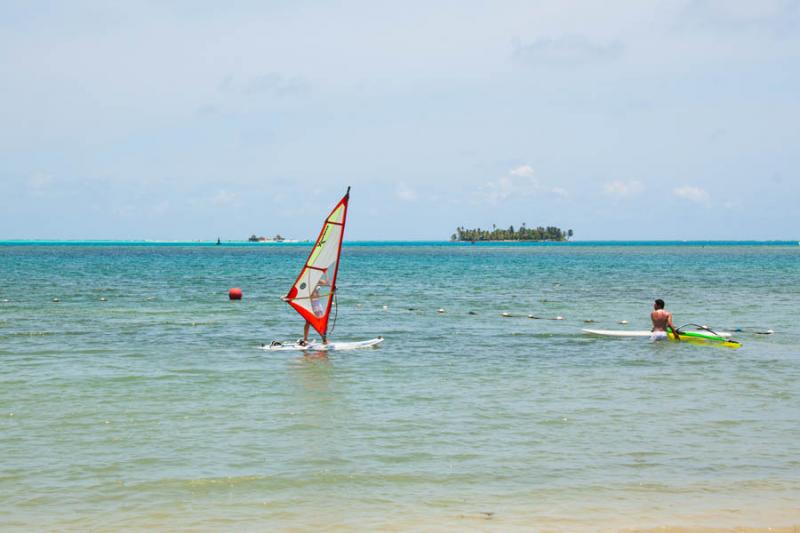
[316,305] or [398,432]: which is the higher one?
[316,305]

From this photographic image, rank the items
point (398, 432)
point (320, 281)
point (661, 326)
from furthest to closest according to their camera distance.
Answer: point (661, 326), point (320, 281), point (398, 432)

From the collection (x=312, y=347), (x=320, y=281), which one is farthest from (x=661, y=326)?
(x=312, y=347)

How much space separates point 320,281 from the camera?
1064 inches

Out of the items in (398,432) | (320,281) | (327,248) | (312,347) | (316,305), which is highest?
(327,248)

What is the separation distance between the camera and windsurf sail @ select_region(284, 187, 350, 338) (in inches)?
1038

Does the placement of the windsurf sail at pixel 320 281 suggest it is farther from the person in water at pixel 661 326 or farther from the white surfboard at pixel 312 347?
the person in water at pixel 661 326

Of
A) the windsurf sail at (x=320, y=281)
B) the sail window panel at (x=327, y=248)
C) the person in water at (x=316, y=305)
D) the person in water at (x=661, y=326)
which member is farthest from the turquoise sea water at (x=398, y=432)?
the sail window panel at (x=327, y=248)

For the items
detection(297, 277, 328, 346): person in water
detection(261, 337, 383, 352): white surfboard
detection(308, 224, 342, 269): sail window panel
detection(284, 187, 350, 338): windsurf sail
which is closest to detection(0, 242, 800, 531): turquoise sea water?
detection(261, 337, 383, 352): white surfboard

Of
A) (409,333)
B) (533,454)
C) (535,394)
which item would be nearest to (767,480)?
(533,454)

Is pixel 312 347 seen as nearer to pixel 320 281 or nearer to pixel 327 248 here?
pixel 320 281

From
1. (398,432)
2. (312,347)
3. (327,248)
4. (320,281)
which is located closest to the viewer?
(398,432)

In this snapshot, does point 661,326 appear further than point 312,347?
Yes

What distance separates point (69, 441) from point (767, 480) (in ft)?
36.9

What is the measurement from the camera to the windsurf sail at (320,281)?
26.4m
